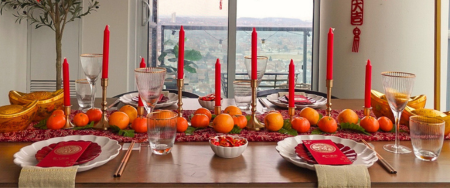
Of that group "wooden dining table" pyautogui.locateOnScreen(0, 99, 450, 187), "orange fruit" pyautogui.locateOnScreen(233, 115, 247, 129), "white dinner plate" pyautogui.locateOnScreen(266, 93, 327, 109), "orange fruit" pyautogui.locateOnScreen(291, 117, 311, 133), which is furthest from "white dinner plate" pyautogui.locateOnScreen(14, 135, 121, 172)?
"white dinner plate" pyautogui.locateOnScreen(266, 93, 327, 109)

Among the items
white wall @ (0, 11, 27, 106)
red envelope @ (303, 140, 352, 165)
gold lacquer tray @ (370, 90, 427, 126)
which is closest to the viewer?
red envelope @ (303, 140, 352, 165)

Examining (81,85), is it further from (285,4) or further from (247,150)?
(285,4)

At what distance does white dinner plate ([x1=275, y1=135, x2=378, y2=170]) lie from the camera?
45.6 inches

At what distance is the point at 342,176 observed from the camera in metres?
1.08

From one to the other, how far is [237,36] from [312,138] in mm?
2822

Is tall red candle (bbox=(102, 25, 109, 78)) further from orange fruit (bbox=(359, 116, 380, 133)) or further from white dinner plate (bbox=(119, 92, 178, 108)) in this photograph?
orange fruit (bbox=(359, 116, 380, 133))

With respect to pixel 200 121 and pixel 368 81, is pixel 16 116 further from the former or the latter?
pixel 368 81

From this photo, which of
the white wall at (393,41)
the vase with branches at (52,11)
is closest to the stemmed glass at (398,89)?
the white wall at (393,41)

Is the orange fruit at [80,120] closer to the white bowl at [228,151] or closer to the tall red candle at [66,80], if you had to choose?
the tall red candle at [66,80]

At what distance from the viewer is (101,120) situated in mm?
1552

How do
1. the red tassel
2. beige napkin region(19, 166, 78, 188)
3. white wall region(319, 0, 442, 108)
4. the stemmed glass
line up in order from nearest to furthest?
beige napkin region(19, 166, 78, 188) → the stemmed glass → white wall region(319, 0, 442, 108) → the red tassel

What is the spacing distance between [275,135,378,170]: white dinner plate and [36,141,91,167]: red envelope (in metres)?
0.53

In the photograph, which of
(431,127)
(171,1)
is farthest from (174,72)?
(431,127)

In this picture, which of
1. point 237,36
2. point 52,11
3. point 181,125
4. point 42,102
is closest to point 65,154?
A: point 181,125
